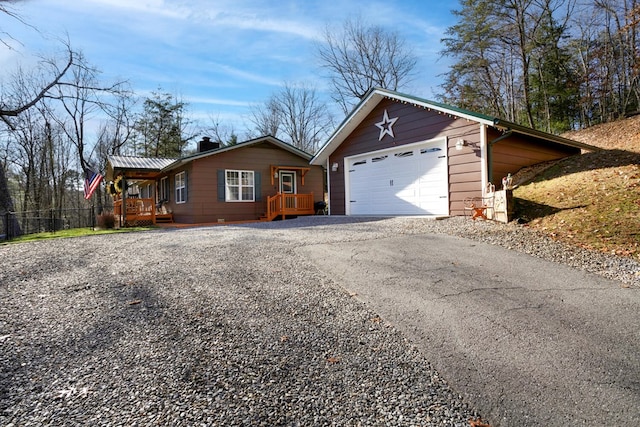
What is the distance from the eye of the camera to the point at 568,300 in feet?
11.6

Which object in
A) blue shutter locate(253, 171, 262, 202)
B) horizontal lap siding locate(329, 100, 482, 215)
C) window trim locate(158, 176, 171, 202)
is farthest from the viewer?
window trim locate(158, 176, 171, 202)

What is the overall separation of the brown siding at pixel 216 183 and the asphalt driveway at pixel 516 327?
9952 millimetres

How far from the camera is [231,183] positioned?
580 inches

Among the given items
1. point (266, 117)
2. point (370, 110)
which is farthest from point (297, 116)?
point (370, 110)

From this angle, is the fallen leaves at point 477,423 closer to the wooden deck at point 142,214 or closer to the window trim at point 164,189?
the wooden deck at point 142,214

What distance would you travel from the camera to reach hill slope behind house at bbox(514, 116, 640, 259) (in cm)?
552

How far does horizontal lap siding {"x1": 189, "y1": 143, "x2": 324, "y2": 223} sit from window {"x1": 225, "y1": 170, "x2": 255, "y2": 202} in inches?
8.5

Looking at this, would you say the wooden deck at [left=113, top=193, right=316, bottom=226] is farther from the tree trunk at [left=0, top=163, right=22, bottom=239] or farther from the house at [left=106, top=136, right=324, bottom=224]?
the tree trunk at [left=0, top=163, right=22, bottom=239]

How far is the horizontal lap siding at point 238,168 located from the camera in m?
13.8

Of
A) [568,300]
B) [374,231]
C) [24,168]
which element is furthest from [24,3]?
[24,168]

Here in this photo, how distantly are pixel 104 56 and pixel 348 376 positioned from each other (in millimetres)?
18136

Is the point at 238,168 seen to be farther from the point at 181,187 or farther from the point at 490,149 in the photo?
the point at 490,149

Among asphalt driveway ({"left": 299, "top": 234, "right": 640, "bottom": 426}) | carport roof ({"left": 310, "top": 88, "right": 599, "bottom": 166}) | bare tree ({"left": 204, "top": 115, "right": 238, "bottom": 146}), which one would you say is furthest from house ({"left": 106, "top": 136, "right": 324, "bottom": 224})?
bare tree ({"left": 204, "top": 115, "right": 238, "bottom": 146})

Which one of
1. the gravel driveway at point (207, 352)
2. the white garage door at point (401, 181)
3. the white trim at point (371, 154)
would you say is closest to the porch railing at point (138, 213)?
the white trim at point (371, 154)
